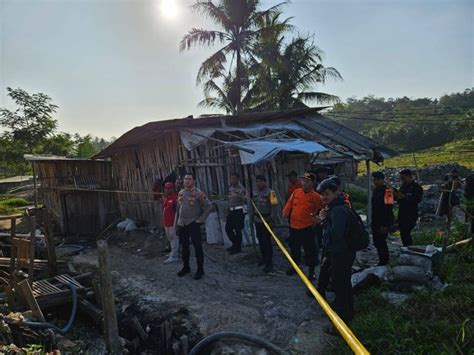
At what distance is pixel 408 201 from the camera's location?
5387 mm

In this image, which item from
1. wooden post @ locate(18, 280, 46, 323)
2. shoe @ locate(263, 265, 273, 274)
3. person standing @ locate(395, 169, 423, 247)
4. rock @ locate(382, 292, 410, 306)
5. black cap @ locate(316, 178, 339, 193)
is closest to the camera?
black cap @ locate(316, 178, 339, 193)

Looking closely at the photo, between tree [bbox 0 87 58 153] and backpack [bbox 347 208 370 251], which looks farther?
tree [bbox 0 87 58 153]

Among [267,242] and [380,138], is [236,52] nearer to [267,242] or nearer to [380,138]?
[267,242]

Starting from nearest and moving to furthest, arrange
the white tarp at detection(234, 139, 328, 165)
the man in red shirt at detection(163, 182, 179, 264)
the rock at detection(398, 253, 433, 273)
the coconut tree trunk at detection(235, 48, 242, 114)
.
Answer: the rock at detection(398, 253, 433, 273), the white tarp at detection(234, 139, 328, 165), the man in red shirt at detection(163, 182, 179, 264), the coconut tree trunk at detection(235, 48, 242, 114)

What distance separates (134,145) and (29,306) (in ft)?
23.5

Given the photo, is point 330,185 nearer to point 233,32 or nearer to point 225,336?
point 225,336

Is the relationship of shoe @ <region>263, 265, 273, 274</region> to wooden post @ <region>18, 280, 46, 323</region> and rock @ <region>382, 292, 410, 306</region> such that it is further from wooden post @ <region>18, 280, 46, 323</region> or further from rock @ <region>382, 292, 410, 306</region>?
wooden post @ <region>18, 280, 46, 323</region>

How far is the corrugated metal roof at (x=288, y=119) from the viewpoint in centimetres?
831

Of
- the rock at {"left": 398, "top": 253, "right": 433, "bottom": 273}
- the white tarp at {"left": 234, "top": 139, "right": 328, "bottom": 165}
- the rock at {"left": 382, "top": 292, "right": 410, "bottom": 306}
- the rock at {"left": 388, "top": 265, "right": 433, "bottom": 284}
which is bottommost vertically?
the rock at {"left": 382, "top": 292, "right": 410, "bottom": 306}

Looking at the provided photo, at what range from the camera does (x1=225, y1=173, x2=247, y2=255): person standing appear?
695 centimetres

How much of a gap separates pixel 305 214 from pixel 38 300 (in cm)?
418

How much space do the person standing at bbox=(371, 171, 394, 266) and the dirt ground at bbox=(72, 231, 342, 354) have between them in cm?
141

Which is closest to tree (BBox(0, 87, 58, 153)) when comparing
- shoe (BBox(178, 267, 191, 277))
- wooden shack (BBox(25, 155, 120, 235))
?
wooden shack (BBox(25, 155, 120, 235))

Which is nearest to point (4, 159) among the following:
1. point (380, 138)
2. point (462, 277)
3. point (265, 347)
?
point (265, 347)
